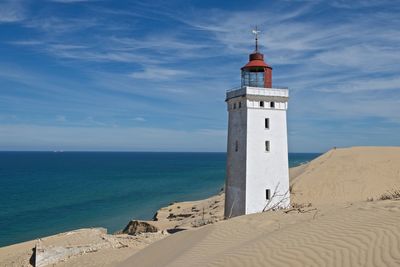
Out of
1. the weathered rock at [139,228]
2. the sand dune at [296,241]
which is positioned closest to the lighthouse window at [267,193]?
the sand dune at [296,241]

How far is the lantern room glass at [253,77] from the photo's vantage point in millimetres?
21547

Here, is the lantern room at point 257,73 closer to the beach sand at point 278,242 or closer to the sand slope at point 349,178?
the beach sand at point 278,242

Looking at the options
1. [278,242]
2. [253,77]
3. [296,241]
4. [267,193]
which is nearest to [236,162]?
[267,193]

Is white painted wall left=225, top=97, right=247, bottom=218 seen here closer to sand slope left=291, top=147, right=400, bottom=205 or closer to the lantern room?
the lantern room

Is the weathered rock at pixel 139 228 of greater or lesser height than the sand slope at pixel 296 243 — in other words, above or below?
below

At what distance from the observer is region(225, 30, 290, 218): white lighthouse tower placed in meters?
20.3

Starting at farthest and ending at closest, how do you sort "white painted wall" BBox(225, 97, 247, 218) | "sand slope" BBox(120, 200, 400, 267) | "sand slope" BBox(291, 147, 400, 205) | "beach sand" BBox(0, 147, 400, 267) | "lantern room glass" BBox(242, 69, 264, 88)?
"sand slope" BBox(291, 147, 400, 205)
"lantern room glass" BBox(242, 69, 264, 88)
"white painted wall" BBox(225, 97, 247, 218)
"beach sand" BBox(0, 147, 400, 267)
"sand slope" BBox(120, 200, 400, 267)

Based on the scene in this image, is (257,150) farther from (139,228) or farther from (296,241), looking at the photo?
(296,241)

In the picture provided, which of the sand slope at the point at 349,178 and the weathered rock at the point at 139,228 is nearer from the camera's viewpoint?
the weathered rock at the point at 139,228

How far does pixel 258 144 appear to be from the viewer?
67.2 feet

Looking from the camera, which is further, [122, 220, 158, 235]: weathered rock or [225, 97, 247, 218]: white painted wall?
[122, 220, 158, 235]: weathered rock

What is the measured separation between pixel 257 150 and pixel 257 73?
4364 mm

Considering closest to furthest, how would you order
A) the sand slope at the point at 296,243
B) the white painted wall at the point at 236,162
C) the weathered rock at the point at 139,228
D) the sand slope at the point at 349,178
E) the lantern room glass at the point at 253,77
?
the sand slope at the point at 296,243, the white painted wall at the point at 236,162, the lantern room glass at the point at 253,77, the weathered rock at the point at 139,228, the sand slope at the point at 349,178

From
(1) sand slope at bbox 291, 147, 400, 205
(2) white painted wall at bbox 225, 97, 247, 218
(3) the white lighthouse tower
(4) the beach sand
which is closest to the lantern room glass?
(3) the white lighthouse tower
